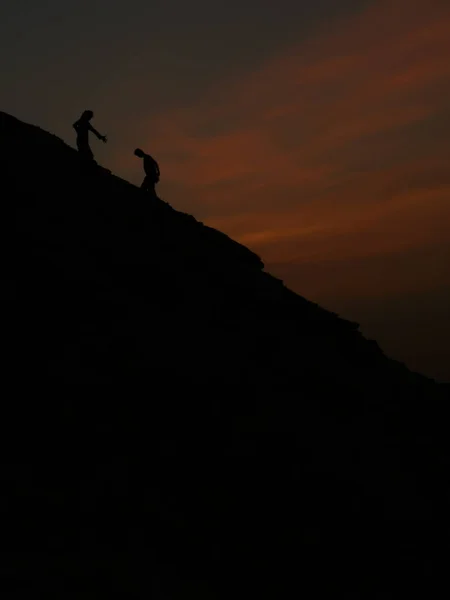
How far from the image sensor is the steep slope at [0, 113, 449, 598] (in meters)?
9.70

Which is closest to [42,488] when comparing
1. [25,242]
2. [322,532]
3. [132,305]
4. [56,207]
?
[322,532]

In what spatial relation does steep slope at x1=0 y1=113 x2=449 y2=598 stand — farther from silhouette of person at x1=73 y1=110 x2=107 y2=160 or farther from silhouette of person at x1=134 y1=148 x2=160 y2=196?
silhouette of person at x1=134 y1=148 x2=160 y2=196

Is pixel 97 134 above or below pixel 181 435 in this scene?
above

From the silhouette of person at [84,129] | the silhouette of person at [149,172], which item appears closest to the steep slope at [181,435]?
the silhouette of person at [84,129]

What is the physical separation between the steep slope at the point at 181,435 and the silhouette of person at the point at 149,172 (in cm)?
397

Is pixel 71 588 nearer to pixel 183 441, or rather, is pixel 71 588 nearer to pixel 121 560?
pixel 121 560

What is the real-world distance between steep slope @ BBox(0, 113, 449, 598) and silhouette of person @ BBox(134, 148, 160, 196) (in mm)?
3974

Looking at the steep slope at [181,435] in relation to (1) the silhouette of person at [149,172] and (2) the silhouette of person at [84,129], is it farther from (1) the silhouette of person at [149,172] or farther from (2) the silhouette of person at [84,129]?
(1) the silhouette of person at [149,172]

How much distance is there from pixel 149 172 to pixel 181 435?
15.5 m

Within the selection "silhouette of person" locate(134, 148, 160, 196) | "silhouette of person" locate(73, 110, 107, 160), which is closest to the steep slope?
"silhouette of person" locate(73, 110, 107, 160)

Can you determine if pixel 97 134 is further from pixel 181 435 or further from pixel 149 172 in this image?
pixel 181 435

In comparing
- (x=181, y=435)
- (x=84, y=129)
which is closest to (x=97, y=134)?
(x=84, y=129)

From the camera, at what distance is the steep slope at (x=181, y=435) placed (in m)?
9.70

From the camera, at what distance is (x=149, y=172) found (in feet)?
84.6
